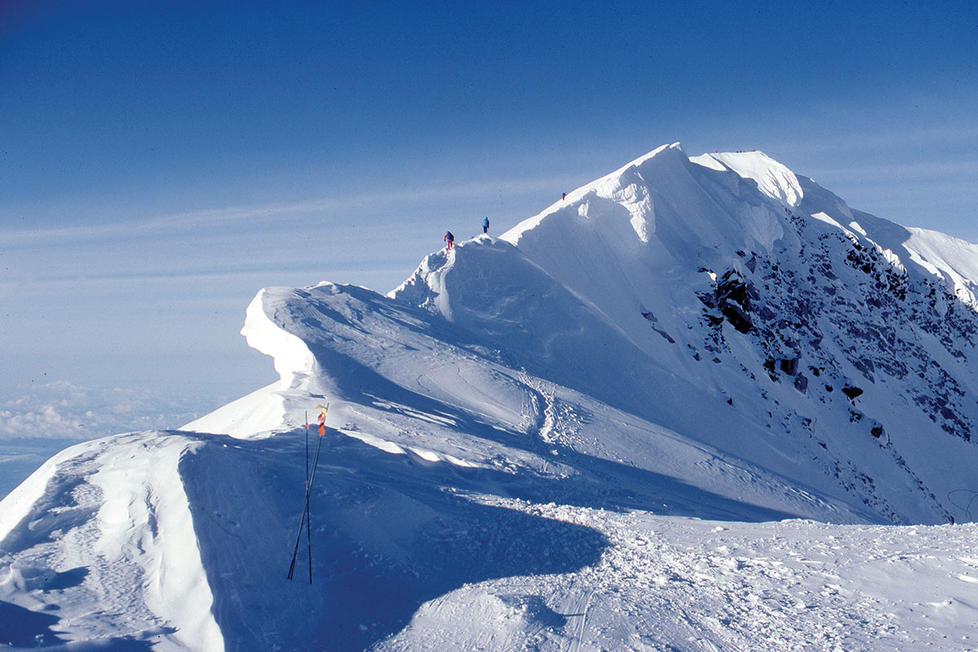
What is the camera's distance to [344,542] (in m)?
7.44

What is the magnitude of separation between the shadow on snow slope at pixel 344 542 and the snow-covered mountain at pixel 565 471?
0.04 metres

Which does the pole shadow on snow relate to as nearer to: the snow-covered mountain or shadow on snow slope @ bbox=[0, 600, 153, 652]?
the snow-covered mountain

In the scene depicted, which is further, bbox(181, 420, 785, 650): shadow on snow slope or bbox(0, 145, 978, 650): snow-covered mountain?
bbox(181, 420, 785, 650): shadow on snow slope

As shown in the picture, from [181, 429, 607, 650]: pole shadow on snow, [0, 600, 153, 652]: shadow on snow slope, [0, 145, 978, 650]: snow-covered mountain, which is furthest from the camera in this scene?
[181, 429, 607, 650]: pole shadow on snow

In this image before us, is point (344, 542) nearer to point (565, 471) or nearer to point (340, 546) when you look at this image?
point (340, 546)

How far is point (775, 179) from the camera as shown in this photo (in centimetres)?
4875

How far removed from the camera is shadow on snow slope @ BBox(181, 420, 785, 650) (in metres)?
6.12

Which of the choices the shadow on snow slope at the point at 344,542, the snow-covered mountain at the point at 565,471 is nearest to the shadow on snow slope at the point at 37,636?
the snow-covered mountain at the point at 565,471

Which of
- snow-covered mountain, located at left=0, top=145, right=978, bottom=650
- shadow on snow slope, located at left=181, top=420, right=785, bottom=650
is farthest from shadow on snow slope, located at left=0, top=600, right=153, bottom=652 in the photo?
shadow on snow slope, located at left=181, top=420, right=785, bottom=650

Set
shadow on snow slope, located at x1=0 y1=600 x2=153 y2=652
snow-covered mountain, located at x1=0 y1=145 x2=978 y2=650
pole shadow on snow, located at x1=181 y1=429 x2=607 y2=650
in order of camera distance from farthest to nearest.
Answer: pole shadow on snow, located at x1=181 y1=429 x2=607 y2=650, snow-covered mountain, located at x1=0 y1=145 x2=978 y2=650, shadow on snow slope, located at x1=0 y1=600 x2=153 y2=652

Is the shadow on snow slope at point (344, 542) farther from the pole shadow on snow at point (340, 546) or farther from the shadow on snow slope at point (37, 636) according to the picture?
the shadow on snow slope at point (37, 636)

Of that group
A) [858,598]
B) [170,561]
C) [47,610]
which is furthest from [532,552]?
[47,610]

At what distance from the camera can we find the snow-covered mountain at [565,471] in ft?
19.5

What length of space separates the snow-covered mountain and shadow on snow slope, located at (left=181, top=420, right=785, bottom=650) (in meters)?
0.04
